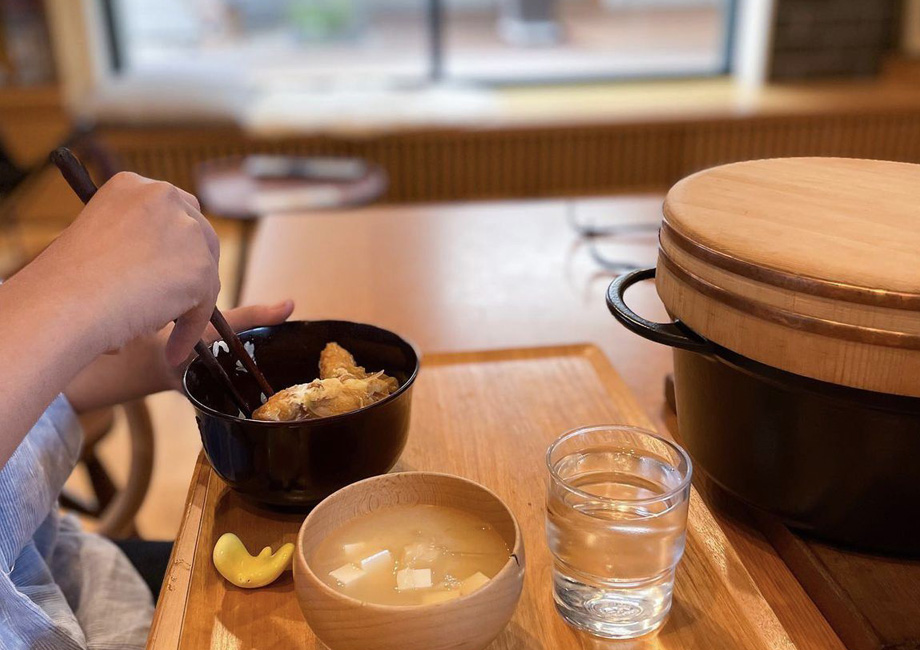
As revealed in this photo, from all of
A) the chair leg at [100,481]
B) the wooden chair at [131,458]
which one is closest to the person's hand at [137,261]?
the wooden chair at [131,458]

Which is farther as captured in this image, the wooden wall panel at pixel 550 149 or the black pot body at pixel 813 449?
the wooden wall panel at pixel 550 149

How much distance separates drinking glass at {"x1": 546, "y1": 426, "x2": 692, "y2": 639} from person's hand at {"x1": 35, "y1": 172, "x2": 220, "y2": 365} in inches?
11.5

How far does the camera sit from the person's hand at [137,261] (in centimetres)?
61

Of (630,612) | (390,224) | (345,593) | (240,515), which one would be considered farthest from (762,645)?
(390,224)

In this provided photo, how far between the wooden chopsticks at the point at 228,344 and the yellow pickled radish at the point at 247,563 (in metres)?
0.12

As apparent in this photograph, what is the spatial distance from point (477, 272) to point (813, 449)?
0.87 m

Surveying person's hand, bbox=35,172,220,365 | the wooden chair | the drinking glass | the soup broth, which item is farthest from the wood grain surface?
the wooden chair

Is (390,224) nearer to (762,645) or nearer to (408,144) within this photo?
(762,645)

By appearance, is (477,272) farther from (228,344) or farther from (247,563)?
(247,563)

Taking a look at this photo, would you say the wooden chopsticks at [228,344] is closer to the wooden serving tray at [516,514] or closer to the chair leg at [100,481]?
→ the wooden serving tray at [516,514]

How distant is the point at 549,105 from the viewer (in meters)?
3.88

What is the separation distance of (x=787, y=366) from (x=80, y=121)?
3.48 metres

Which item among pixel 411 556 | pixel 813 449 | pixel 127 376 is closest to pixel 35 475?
pixel 127 376

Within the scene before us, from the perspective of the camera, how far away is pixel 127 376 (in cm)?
91
